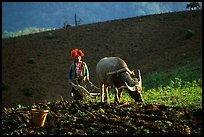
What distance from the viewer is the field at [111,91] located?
8445 mm

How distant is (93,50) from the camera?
31734 millimetres

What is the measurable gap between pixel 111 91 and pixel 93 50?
38.2 ft

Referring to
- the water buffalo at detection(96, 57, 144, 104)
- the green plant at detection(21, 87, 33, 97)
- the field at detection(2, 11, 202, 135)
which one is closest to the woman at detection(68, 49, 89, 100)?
the water buffalo at detection(96, 57, 144, 104)

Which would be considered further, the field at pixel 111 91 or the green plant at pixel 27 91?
the green plant at pixel 27 91

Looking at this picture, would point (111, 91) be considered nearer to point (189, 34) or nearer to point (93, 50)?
point (93, 50)

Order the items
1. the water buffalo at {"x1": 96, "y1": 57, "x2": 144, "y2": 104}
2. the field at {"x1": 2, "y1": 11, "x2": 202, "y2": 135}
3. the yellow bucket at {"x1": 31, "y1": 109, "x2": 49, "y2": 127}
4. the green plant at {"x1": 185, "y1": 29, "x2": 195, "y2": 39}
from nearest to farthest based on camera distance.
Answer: the field at {"x1": 2, "y1": 11, "x2": 202, "y2": 135} < the yellow bucket at {"x1": 31, "y1": 109, "x2": 49, "y2": 127} < the water buffalo at {"x1": 96, "y1": 57, "x2": 144, "y2": 104} < the green plant at {"x1": 185, "y1": 29, "x2": 195, "y2": 39}

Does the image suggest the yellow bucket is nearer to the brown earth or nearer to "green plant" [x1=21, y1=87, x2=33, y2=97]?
the brown earth

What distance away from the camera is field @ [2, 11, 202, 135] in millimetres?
8445

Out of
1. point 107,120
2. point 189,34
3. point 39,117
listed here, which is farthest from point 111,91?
point 189,34

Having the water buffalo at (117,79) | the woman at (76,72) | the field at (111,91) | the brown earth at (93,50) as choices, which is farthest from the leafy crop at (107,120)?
the brown earth at (93,50)

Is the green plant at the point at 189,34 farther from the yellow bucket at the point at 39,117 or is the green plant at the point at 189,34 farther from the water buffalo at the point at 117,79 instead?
the yellow bucket at the point at 39,117

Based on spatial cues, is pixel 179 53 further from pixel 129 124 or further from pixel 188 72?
pixel 129 124

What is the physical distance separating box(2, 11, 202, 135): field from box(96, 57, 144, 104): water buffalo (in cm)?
35

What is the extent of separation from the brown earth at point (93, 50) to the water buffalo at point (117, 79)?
11475 millimetres
